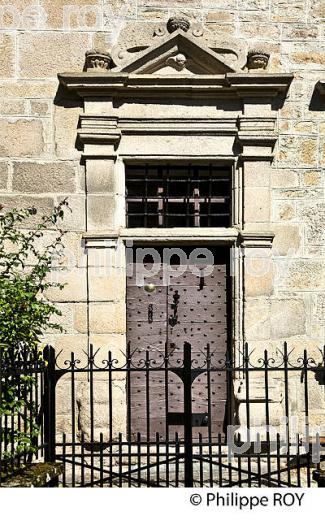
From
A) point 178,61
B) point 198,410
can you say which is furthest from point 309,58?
point 198,410

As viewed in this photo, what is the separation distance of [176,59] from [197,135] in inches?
30.3

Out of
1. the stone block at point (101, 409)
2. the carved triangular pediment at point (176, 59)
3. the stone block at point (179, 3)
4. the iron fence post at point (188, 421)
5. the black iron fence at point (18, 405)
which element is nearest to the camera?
the black iron fence at point (18, 405)

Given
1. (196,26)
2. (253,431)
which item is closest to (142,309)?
(253,431)

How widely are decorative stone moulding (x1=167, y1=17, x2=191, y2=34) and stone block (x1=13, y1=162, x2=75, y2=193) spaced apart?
A: 5.47ft

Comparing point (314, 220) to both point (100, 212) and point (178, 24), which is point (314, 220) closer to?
point (100, 212)

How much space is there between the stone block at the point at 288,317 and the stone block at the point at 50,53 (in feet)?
10.00

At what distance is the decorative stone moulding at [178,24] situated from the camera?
A: 7852mm

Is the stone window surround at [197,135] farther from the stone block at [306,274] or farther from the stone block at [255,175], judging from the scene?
the stone block at [306,274]

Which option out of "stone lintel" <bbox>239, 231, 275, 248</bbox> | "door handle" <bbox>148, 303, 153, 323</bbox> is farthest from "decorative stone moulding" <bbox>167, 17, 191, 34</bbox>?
"door handle" <bbox>148, 303, 153, 323</bbox>

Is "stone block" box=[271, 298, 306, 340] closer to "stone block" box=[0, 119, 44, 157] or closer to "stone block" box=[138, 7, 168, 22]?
"stone block" box=[0, 119, 44, 157]

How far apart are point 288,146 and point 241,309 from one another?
168 cm

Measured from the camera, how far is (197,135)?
312 inches

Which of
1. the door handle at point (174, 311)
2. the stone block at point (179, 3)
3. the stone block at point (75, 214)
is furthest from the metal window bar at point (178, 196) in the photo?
the stone block at point (179, 3)

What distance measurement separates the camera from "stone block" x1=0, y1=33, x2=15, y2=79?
790cm
